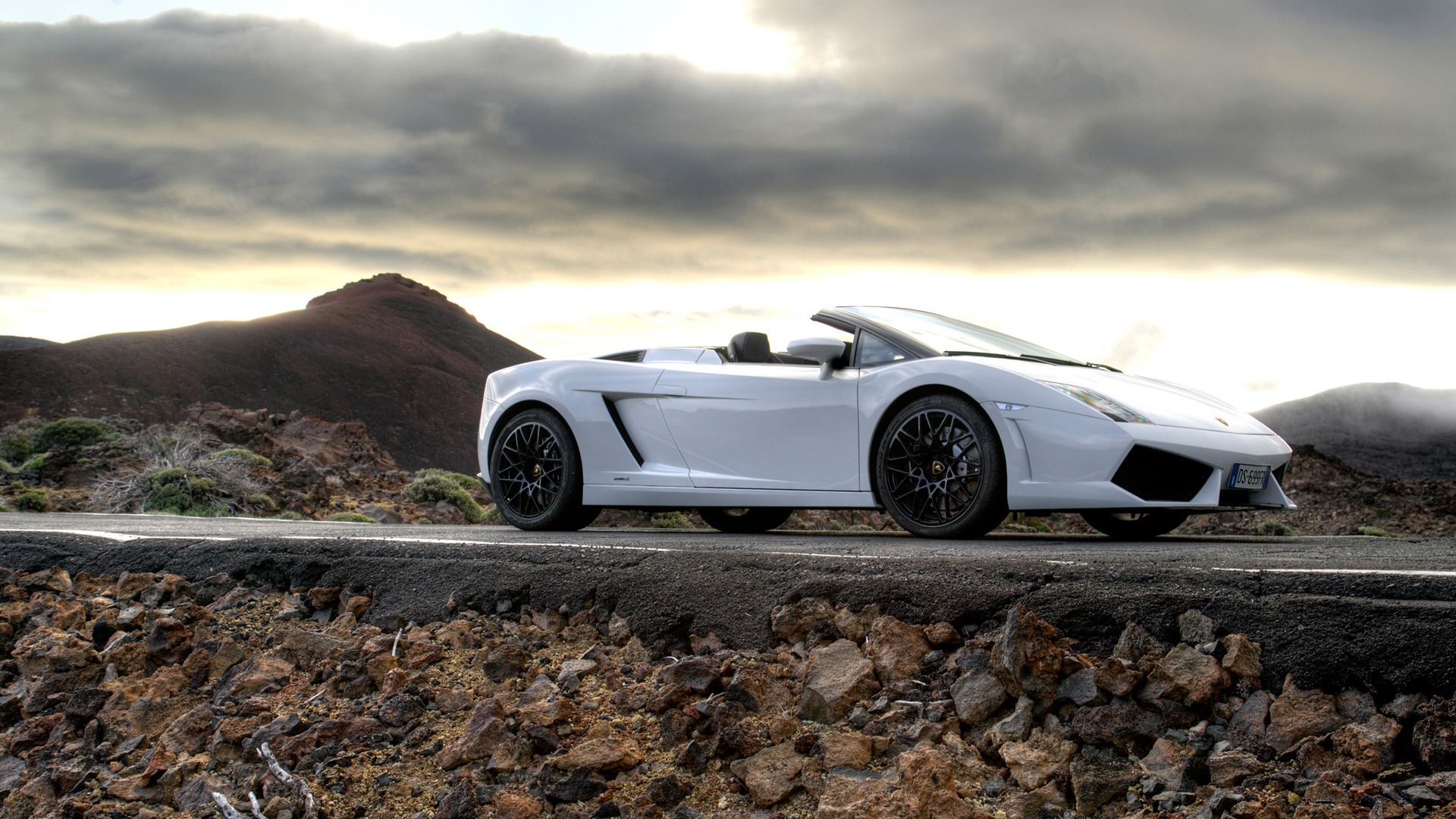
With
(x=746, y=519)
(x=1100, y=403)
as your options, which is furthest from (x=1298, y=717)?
(x=746, y=519)

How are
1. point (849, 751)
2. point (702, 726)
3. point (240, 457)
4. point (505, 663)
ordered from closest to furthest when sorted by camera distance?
point (849, 751), point (702, 726), point (505, 663), point (240, 457)

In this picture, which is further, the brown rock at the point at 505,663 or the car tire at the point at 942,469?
the car tire at the point at 942,469

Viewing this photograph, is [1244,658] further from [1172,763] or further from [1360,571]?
[1360,571]

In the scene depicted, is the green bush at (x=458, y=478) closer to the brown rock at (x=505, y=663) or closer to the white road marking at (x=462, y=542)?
the white road marking at (x=462, y=542)

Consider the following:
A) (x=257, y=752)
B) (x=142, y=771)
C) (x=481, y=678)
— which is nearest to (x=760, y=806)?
(x=481, y=678)

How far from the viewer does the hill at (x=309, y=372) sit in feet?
135

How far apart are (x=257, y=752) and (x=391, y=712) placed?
44cm

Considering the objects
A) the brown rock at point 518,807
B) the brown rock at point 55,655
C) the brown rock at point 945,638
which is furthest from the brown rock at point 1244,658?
the brown rock at point 55,655

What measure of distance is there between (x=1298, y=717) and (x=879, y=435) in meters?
3.01

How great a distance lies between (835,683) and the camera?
292cm

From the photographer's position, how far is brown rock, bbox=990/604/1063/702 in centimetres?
270

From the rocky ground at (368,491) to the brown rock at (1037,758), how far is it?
8.48m

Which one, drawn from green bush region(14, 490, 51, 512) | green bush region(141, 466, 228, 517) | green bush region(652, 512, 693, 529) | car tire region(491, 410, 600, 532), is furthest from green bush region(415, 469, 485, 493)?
car tire region(491, 410, 600, 532)

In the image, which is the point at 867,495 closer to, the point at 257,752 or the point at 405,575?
the point at 405,575
